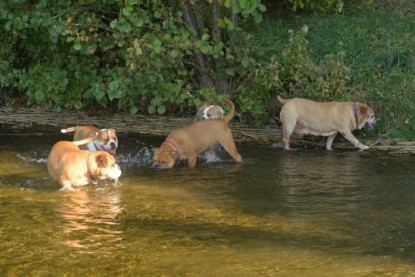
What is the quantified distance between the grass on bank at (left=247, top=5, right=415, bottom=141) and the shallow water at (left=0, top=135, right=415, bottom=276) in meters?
1.21

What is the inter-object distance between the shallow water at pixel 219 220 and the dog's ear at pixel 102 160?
0.35 meters

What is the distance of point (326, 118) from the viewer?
453 inches

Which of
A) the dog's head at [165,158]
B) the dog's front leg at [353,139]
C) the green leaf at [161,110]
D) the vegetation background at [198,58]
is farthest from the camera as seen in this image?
the green leaf at [161,110]

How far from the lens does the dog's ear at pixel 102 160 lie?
341 inches

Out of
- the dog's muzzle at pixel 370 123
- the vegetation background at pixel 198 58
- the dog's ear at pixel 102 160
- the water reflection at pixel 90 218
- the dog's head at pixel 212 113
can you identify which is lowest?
the water reflection at pixel 90 218

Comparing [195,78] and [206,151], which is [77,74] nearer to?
[195,78]

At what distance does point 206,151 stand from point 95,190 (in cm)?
250

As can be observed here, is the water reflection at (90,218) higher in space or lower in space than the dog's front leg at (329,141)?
lower

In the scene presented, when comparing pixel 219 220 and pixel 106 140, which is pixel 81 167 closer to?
pixel 106 140

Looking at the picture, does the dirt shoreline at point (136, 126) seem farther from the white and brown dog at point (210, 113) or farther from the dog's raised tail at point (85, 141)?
the dog's raised tail at point (85, 141)

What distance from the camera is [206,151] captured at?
11.1 metres

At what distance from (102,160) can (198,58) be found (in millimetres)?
4774

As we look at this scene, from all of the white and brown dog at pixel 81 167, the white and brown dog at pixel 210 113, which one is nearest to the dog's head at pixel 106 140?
the white and brown dog at pixel 81 167

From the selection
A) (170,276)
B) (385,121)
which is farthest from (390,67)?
(170,276)
